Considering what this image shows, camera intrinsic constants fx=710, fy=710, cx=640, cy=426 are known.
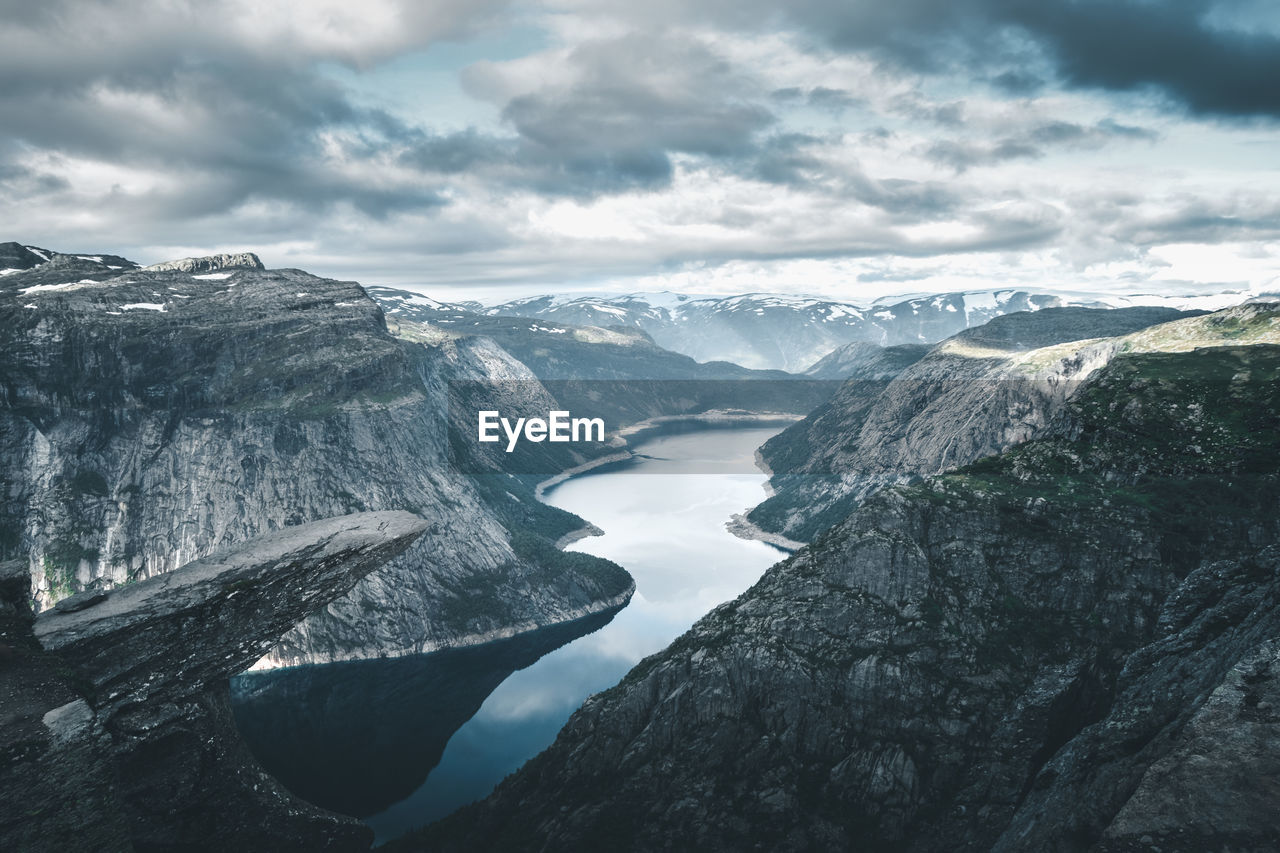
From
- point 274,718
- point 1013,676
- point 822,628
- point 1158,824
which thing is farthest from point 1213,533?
point 274,718

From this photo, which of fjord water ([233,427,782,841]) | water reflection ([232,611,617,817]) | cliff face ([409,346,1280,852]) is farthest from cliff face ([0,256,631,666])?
cliff face ([409,346,1280,852])

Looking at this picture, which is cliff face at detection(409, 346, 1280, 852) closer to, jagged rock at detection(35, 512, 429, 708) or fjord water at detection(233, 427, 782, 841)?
fjord water at detection(233, 427, 782, 841)

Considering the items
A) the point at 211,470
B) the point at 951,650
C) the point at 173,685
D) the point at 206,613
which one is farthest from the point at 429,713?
the point at 951,650

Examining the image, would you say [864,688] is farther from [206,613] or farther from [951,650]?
[206,613]

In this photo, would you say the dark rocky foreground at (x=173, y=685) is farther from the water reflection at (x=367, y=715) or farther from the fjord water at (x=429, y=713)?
the water reflection at (x=367, y=715)

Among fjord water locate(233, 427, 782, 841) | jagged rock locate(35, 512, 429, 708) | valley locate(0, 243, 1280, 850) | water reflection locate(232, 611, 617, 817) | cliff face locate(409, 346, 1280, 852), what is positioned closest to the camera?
valley locate(0, 243, 1280, 850)

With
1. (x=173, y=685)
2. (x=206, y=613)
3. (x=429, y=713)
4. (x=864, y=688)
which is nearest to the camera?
(x=173, y=685)
